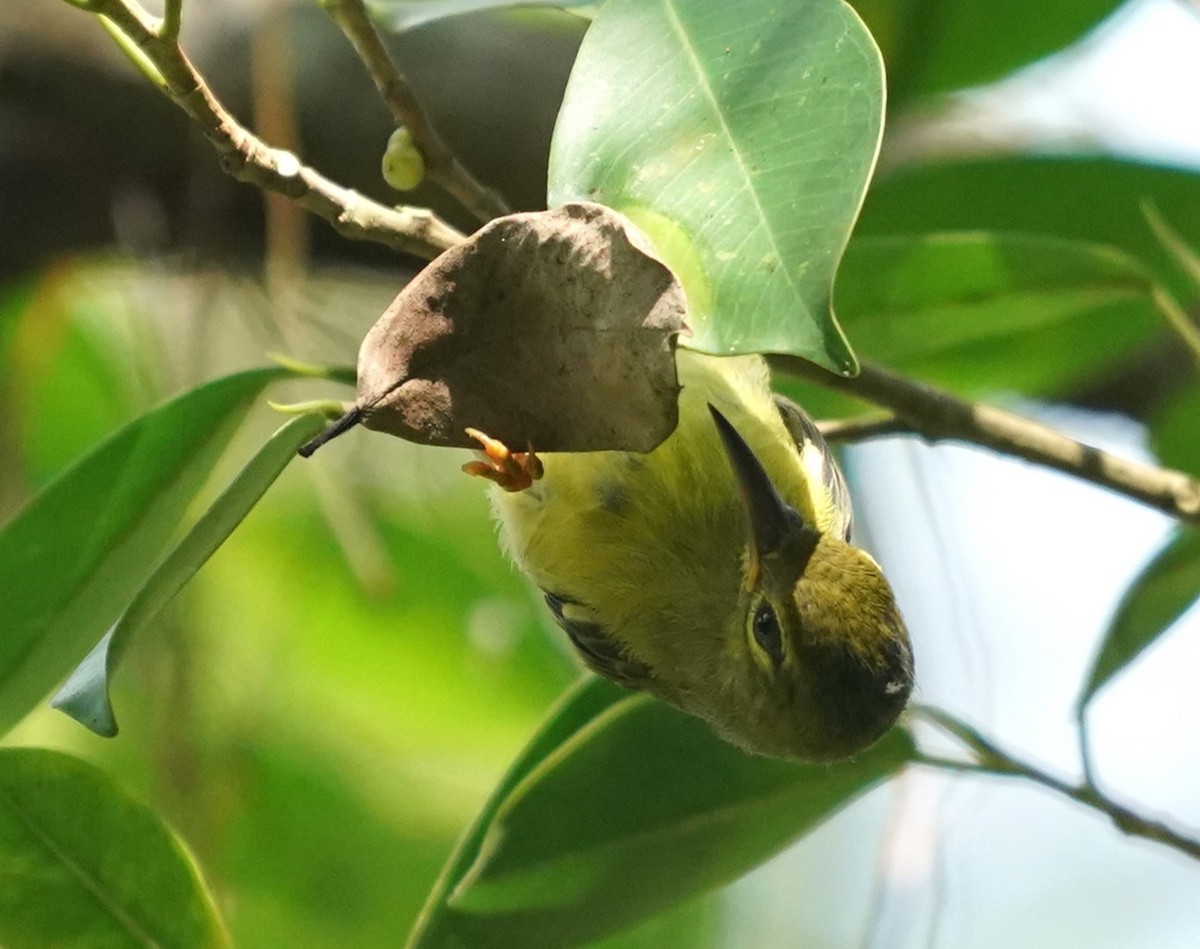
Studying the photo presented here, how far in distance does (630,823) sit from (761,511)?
1.21 ft

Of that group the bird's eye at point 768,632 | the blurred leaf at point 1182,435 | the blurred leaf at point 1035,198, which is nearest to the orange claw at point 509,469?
the bird's eye at point 768,632

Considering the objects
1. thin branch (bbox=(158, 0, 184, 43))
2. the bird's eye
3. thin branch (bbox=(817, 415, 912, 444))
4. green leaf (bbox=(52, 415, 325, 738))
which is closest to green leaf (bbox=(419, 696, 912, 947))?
the bird's eye

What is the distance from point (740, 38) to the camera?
42.1 inches

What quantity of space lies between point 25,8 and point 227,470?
1244 mm

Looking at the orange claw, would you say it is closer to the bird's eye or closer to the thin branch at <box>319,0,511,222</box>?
the thin branch at <box>319,0,511,222</box>

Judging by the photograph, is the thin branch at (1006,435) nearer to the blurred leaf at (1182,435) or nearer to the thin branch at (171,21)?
the blurred leaf at (1182,435)

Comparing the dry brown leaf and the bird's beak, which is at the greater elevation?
the dry brown leaf

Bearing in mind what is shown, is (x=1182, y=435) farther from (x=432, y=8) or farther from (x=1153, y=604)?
(x=432, y=8)

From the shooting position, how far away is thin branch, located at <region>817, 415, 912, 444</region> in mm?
1633

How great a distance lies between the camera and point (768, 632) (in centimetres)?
174

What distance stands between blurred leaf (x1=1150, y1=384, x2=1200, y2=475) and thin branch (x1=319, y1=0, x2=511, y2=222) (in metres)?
1.17

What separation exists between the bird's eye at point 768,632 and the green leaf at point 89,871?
711 millimetres

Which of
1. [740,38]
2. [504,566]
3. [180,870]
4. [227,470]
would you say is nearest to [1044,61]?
[740,38]

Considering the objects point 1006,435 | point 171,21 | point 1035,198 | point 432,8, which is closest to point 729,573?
point 1006,435
